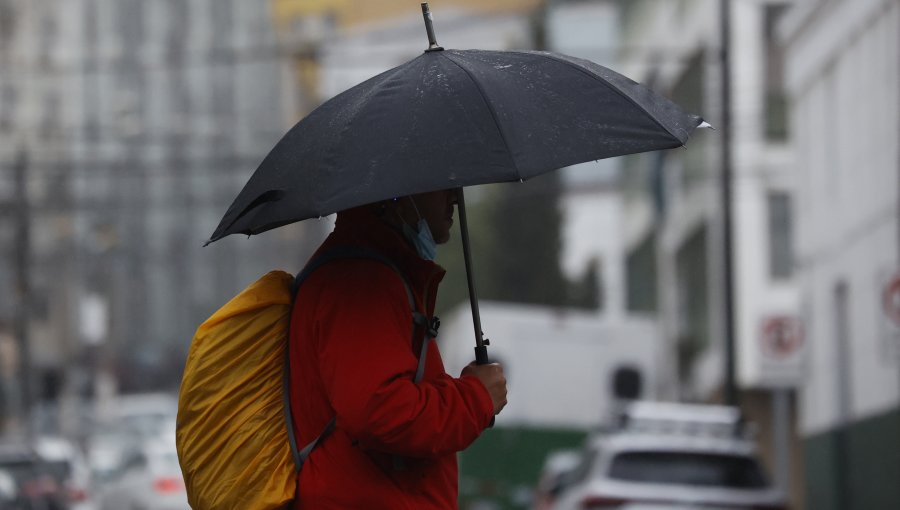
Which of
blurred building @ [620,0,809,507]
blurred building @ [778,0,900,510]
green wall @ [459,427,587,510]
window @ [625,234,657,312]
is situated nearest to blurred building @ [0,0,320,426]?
window @ [625,234,657,312]

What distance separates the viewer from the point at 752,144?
39594mm

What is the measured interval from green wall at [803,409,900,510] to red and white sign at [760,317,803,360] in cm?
116

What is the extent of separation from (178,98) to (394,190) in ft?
296

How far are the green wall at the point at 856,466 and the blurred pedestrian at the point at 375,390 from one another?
54.6 feet

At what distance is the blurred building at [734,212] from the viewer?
38.6 meters

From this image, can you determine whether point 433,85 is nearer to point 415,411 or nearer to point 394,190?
point 394,190

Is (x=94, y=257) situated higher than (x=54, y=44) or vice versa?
(x=54, y=44)

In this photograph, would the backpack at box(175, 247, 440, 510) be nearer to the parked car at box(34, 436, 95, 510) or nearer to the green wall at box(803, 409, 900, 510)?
the parked car at box(34, 436, 95, 510)

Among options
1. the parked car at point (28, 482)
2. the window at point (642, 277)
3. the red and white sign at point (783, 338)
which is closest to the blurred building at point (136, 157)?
the window at point (642, 277)

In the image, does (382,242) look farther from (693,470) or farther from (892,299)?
(693,470)

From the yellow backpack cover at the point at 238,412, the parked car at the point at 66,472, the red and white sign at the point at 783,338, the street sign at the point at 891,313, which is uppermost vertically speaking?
the yellow backpack cover at the point at 238,412

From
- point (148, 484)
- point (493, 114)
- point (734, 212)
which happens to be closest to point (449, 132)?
point (493, 114)

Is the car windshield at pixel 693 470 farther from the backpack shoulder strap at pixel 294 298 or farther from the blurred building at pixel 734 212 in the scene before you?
the blurred building at pixel 734 212

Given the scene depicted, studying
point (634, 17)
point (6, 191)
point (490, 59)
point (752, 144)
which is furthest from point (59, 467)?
point (6, 191)
